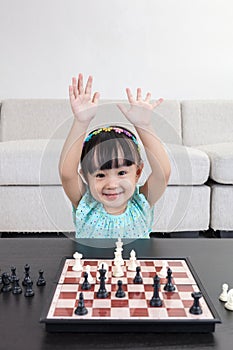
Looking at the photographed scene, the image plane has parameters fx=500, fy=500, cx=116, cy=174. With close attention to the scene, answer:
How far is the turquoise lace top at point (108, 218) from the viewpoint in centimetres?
123

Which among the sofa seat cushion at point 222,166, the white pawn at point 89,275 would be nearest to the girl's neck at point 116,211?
the white pawn at point 89,275

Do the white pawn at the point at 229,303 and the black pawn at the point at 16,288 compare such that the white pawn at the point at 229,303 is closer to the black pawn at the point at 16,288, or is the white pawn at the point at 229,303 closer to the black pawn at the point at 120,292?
the black pawn at the point at 120,292

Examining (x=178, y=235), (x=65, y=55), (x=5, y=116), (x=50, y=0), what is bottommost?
(x=178, y=235)

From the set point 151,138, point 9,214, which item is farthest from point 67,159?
point 9,214

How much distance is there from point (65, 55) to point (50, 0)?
35 cm

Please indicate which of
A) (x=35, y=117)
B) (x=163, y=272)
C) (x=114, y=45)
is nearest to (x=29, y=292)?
(x=163, y=272)

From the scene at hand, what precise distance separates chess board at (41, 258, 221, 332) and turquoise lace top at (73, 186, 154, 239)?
34 centimetres

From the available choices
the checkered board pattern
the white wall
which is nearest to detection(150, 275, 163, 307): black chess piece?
the checkered board pattern

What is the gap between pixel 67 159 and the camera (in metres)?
1.15

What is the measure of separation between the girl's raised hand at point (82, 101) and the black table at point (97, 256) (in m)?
0.29

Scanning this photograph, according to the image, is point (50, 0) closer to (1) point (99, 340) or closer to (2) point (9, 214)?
(2) point (9, 214)

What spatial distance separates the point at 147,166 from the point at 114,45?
7.07 feet

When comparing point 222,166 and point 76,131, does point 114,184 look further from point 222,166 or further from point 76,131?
point 222,166

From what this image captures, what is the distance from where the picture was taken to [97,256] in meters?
1.03
